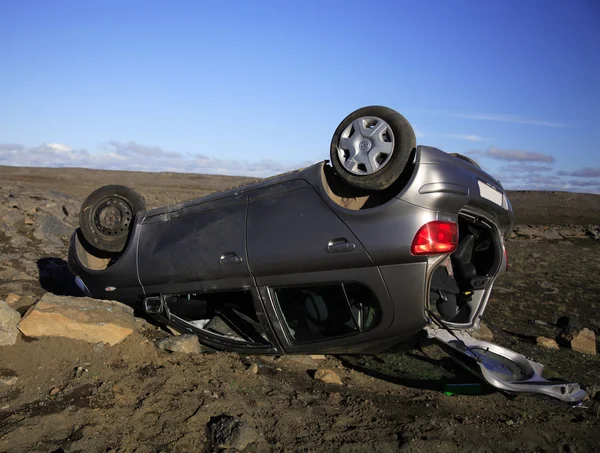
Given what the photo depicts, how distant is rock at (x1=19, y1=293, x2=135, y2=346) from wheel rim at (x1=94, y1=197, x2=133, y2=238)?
2.78 ft

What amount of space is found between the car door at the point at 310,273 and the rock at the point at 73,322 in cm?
141

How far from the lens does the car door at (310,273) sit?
4.12 meters

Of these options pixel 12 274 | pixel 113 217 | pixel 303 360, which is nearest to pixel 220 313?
pixel 303 360

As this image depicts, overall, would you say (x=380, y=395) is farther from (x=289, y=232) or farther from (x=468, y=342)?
(x=289, y=232)

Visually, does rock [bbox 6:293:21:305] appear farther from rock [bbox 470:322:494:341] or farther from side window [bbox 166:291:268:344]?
rock [bbox 470:322:494:341]

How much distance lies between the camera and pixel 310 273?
4.27 m

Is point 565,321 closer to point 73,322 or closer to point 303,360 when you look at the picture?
point 303,360

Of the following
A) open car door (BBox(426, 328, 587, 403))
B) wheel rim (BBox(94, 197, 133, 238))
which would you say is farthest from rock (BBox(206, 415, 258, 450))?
wheel rim (BBox(94, 197, 133, 238))

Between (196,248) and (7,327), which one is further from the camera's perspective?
(196,248)

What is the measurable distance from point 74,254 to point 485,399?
412 cm

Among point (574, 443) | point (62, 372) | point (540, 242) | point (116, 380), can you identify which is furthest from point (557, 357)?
point (540, 242)

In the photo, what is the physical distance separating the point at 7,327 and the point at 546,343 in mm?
5380

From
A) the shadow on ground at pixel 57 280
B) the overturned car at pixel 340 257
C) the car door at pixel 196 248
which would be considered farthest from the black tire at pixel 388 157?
the shadow on ground at pixel 57 280

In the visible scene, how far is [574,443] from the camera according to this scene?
3.81 meters
